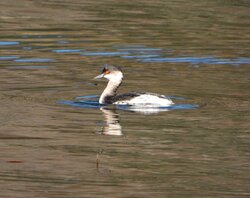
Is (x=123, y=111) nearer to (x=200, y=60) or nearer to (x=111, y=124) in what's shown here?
(x=111, y=124)

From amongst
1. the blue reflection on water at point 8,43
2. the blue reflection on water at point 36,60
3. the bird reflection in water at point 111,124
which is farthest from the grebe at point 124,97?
the blue reflection on water at point 8,43

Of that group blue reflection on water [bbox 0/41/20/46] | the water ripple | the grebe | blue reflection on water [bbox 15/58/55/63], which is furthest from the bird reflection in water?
blue reflection on water [bbox 0/41/20/46]

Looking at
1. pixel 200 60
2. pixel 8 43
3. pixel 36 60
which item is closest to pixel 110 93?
pixel 36 60

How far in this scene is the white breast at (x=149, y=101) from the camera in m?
16.5

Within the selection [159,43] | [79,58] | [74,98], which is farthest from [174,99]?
[159,43]

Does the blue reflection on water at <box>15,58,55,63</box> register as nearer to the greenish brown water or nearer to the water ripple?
the greenish brown water

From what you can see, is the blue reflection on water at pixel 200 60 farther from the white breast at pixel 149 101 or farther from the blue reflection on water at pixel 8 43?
the white breast at pixel 149 101

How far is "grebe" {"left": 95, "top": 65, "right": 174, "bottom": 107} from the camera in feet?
54.3

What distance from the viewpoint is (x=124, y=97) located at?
16953 mm

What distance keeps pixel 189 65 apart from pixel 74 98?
426 cm

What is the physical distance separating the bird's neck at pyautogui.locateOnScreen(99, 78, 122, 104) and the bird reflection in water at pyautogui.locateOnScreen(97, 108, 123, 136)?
1.12 feet

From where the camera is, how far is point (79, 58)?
2234 cm

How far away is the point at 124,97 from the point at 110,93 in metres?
0.72

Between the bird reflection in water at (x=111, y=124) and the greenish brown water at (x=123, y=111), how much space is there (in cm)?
2
